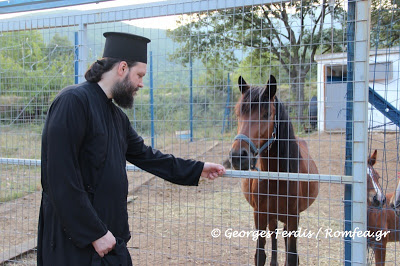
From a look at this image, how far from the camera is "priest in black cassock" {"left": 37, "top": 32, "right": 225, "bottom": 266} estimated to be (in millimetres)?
1887

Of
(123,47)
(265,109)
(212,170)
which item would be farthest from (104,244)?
(265,109)

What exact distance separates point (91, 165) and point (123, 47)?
2.49ft

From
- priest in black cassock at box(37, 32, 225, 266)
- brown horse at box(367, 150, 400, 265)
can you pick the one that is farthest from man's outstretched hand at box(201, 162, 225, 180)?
brown horse at box(367, 150, 400, 265)

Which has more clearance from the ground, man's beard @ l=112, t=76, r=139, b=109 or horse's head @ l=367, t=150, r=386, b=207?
man's beard @ l=112, t=76, r=139, b=109

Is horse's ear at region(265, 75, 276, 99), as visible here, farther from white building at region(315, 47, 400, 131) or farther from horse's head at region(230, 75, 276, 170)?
white building at region(315, 47, 400, 131)

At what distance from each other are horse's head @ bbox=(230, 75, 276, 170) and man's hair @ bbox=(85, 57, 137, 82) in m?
1.14

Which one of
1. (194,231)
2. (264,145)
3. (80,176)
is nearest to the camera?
(80,176)

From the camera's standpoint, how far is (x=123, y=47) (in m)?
2.17

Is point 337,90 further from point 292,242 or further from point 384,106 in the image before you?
point 292,242

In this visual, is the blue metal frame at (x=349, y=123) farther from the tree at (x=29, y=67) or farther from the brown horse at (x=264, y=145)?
the tree at (x=29, y=67)

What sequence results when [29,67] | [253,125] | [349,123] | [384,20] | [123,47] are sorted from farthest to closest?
1. [29,67]
2. [384,20]
3. [253,125]
4. [349,123]
5. [123,47]

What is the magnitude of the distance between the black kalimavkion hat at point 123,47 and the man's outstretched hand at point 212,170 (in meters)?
1.00

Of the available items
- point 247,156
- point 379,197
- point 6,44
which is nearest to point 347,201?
point 247,156

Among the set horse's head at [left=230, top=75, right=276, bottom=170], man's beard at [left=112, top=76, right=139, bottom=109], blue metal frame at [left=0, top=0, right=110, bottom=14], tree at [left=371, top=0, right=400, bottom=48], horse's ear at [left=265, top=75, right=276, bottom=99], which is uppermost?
blue metal frame at [left=0, top=0, right=110, bottom=14]
